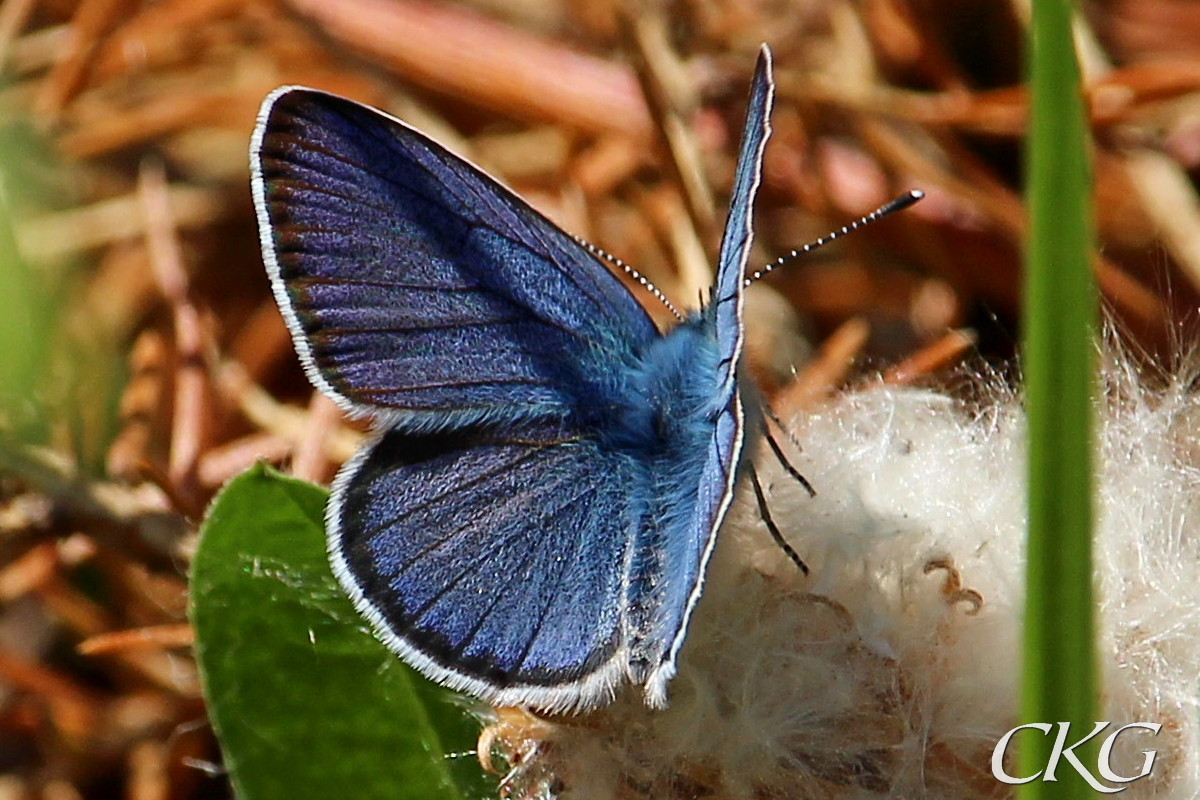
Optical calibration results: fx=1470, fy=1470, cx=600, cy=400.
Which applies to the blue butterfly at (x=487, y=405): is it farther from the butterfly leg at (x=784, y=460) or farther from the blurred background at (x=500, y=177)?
the blurred background at (x=500, y=177)

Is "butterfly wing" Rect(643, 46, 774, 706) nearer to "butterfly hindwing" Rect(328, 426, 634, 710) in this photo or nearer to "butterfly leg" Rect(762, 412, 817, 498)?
"butterfly hindwing" Rect(328, 426, 634, 710)

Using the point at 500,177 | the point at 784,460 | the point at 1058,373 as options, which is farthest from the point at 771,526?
the point at 500,177

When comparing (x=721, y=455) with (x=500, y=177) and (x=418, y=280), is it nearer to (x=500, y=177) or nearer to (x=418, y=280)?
(x=418, y=280)

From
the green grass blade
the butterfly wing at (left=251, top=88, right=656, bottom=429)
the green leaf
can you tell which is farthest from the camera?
the green leaf

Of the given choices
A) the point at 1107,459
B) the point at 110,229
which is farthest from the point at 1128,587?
the point at 110,229

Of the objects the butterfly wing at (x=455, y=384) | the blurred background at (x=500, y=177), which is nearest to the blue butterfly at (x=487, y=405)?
the butterfly wing at (x=455, y=384)

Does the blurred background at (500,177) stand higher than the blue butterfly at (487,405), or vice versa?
the blue butterfly at (487,405)

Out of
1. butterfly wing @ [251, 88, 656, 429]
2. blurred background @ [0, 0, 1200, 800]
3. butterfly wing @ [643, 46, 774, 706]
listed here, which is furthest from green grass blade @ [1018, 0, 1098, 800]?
blurred background @ [0, 0, 1200, 800]
